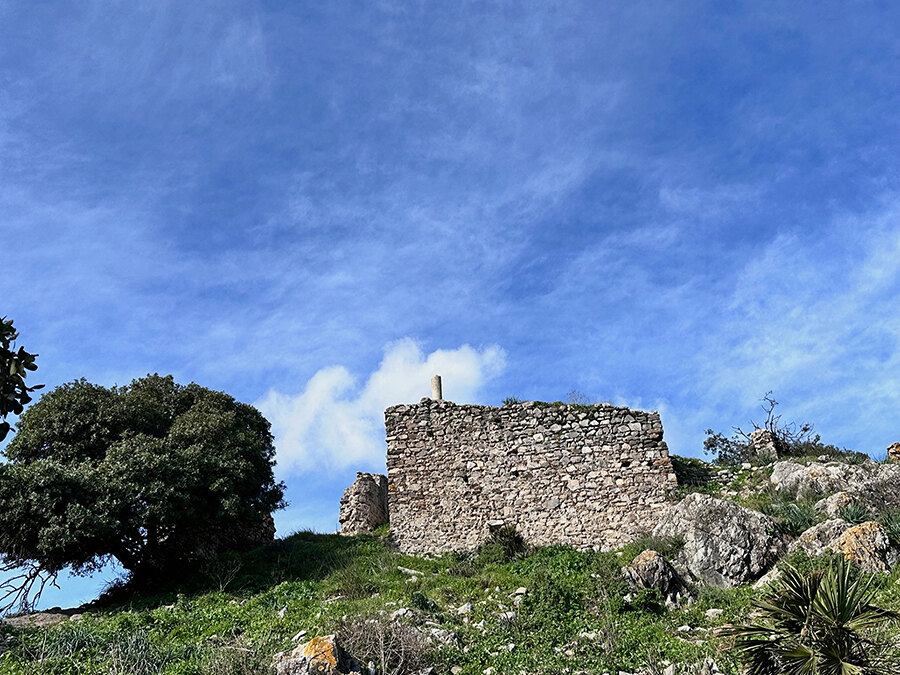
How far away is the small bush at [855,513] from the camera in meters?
13.6

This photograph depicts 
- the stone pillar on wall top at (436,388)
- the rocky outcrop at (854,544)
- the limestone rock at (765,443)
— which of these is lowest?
the rocky outcrop at (854,544)

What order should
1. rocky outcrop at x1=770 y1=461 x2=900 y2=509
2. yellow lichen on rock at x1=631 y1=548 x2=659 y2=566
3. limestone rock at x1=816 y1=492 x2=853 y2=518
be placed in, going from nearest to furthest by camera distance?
yellow lichen on rock at x1=631 y1=548 x2=659 y2=566 → limestone rock at x1=816 y1=492 x2=853 y2=518 → rocky outcrop at x1=770 y1=461 x2=900 y2=509

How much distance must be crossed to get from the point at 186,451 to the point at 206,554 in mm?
2586

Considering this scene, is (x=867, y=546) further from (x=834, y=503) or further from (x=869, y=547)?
(x=834, y=503)

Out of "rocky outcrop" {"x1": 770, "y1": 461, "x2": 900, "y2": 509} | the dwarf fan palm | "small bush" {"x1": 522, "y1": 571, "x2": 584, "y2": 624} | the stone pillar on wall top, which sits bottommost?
the dwarf fan palm

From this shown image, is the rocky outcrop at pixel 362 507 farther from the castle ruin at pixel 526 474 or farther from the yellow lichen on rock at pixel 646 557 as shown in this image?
the yellow lichen on rock at pixel 646 557

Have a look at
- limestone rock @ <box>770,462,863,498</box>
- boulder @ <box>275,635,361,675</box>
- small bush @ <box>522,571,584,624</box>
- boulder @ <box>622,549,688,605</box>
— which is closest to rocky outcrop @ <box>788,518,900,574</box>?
boulder @ <box>622,549,688,605</box>

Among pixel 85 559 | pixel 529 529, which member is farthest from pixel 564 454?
pixel 85 559

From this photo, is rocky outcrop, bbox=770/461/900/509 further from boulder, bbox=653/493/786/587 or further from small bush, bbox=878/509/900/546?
boulder, bbox=653/493/786/587

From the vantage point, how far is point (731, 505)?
14.7 metres

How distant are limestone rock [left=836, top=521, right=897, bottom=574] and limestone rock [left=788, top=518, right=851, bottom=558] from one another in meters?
0.24

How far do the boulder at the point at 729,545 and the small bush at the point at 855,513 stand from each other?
4.02 feet

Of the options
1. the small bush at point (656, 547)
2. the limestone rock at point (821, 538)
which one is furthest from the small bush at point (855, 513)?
the small bush at point (656, 547)

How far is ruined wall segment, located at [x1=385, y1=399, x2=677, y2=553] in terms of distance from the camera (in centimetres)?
1756
